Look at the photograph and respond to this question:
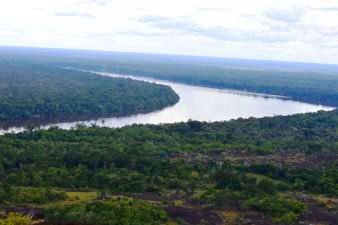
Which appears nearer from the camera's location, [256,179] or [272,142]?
[256,179]

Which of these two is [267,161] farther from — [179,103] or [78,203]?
[179,103]

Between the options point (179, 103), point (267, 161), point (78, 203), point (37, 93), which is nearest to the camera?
point (78, 203)

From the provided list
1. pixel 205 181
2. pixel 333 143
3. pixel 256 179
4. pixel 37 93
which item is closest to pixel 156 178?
pixel 205 181

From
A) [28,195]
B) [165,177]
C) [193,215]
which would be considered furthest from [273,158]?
[28,195]

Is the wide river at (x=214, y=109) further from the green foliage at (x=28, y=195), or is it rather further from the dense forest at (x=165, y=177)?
the green foliage at (x=28, y=195)

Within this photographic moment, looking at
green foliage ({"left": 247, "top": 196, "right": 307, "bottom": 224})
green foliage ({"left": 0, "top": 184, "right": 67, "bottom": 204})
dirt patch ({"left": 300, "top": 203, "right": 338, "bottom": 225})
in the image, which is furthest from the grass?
dirt patch ({"left": 300, "top": 203, "right": 338, "bottom": 225})

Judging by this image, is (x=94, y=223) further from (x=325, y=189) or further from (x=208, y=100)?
(x=208, y=100)

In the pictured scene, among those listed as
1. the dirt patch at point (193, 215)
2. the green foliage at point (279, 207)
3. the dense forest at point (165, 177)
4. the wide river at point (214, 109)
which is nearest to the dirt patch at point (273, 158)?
the dense forest at point (165, 177)

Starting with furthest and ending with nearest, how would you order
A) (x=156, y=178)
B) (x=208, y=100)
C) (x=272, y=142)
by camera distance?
1. (x=208, y=100)
2. (x=272, y=142)
3. (x=156, y=178)
